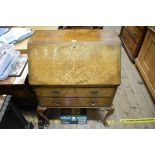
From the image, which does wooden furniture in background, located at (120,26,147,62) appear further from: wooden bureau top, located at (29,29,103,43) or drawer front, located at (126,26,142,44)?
wooden bureau top, located at (29,29,103,43)

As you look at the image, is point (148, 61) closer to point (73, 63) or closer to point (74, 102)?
point (74, 102)

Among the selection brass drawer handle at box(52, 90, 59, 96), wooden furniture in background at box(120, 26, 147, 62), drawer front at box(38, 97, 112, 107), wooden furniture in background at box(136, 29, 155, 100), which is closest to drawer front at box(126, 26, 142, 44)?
wooden furniture in background at box(120, 26, 147, 62)

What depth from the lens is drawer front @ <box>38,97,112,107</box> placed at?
5.34ft

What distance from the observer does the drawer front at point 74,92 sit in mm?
1520

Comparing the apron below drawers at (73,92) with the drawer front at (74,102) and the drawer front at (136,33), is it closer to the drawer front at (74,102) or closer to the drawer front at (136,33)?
the drawer front at (74,102)

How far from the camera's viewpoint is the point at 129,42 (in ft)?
11.0

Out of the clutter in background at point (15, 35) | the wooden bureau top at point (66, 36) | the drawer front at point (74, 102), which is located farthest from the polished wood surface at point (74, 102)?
the clutter in background at point (15, 35)

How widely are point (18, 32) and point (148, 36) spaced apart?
1.88m

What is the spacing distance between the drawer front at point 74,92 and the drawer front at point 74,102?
2.5 inches

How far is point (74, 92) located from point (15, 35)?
4.12 feet

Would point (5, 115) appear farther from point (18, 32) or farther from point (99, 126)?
point (18, 32)

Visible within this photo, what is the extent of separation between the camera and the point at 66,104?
1.68 m
